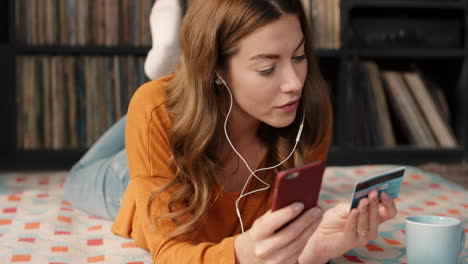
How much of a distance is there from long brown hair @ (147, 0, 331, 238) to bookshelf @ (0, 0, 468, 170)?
131cm

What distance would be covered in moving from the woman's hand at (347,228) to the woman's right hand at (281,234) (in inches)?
5.0

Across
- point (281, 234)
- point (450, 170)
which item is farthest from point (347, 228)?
point (450, 170)

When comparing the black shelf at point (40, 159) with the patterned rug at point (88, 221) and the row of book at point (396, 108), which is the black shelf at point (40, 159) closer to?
the patterned rug at point (88, 221)

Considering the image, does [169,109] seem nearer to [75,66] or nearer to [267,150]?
[267,150]

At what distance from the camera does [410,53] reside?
8.05 feet

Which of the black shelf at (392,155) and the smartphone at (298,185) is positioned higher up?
the smartphone at (298,185)

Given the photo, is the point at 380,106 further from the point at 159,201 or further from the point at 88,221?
the point at 159,201

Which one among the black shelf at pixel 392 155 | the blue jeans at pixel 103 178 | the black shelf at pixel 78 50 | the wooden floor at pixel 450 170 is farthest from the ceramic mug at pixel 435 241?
the black shelf at pixel 78 50

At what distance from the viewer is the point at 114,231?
1.24 meters

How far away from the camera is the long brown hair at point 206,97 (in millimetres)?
950

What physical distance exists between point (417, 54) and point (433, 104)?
0.24 m

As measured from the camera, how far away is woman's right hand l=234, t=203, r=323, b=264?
713mm

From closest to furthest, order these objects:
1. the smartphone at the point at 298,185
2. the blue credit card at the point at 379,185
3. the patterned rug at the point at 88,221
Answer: the smartphone at the point at 298,185, the blue credit card at the point at 379,185, the patterned rug at the point at 88,221

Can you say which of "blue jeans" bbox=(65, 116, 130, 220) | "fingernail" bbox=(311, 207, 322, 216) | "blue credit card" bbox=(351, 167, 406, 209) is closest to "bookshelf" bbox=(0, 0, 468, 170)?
"blue jeans" bbox=(65, 116, 130, 220)
